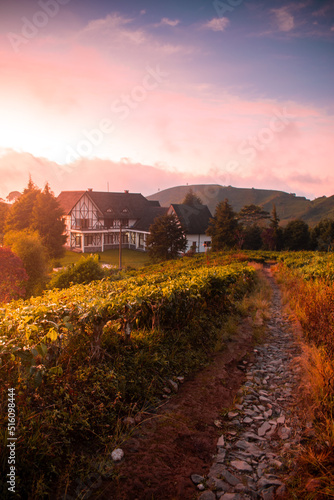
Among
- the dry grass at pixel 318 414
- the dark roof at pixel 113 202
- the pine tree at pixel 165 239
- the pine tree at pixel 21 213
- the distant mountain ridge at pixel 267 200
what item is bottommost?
the dry grass at pixel 318 414

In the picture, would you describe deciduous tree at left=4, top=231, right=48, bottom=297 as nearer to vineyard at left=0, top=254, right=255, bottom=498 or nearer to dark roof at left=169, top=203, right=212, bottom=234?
vineyard at left=0, top=254, right=255, bottom=498

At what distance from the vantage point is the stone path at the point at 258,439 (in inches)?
103

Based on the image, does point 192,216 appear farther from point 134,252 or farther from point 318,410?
point 318,410

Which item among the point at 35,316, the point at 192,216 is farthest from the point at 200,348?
the point at 192,216

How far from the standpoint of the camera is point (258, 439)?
3311mm

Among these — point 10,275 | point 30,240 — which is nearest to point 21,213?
point 30,240

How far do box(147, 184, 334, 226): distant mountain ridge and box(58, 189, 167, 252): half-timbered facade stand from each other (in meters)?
48.0

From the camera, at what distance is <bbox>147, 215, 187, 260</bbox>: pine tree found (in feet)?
103

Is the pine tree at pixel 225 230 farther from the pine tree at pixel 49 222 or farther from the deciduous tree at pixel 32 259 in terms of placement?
the deciduous tree at pixel 32 259

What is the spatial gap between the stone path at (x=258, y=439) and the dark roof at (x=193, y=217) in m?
38.9

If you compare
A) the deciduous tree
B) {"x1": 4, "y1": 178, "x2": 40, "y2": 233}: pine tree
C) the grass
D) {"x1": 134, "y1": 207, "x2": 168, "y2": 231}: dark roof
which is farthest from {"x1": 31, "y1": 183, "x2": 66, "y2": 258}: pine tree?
{"x1": 134, "y1": 207, "x2": 168, "y2": 231}: dark roof

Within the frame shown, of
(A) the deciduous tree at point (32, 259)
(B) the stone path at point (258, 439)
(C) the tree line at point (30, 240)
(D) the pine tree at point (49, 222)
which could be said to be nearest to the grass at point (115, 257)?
(D) the pine tree at point (49, 222)

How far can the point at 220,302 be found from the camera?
307 inches

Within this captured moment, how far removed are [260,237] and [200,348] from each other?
1883 inches
